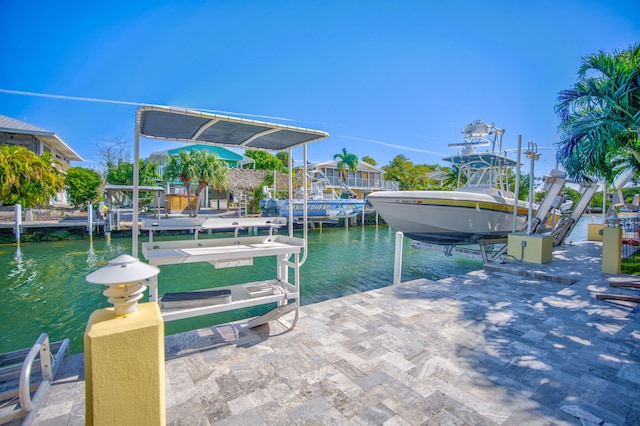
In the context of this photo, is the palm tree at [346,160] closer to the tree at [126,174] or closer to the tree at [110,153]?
the tree at [126,174]

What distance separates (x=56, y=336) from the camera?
480cm

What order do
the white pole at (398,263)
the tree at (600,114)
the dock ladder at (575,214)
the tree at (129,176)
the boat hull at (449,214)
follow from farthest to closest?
the tree at (129,176) → the dock ladder at (575,214) → the boat hull at (449,214) → the tree at (600,114) → the white pole at (398,263)

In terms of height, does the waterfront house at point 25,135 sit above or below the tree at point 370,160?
below

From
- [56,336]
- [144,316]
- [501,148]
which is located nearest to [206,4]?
[56,336]

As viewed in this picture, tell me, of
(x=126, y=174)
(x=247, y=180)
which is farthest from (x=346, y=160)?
(x=126, y=174)

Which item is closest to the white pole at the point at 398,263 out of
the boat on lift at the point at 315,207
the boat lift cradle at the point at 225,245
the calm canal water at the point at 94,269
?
the calm canal water at the point at 94,269

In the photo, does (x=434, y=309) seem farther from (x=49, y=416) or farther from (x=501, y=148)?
(x=501, y=148)

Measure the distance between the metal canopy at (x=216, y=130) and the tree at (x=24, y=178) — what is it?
17.4 m

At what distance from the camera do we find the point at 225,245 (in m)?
3.75

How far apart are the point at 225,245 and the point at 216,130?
1480mm

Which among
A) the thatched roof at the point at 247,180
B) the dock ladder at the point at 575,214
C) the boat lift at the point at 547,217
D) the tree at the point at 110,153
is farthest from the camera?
the tree at the point at 110,153

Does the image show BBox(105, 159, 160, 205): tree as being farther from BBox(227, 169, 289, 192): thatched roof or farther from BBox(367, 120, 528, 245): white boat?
BBox(367, 120, 528, 245): white boat

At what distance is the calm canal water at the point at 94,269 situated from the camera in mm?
5254

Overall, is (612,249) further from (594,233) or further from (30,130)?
(30,130)
